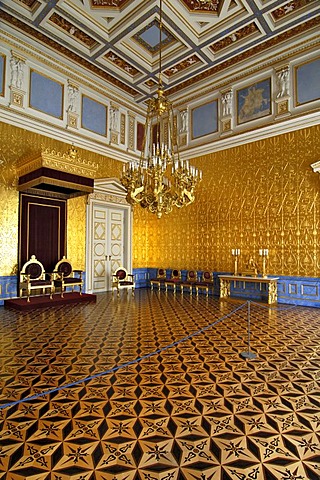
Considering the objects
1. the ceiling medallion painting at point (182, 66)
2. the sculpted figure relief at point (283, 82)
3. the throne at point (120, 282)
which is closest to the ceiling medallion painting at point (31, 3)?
the ceiling medallion painting at point (182, 66)

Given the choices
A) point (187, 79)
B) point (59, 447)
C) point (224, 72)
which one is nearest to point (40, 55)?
point (187, 79)

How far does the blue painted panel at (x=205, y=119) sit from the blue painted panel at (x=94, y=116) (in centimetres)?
304

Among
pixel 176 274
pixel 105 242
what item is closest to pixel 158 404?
pixel 176 274

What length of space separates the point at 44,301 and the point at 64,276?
4.33 feet

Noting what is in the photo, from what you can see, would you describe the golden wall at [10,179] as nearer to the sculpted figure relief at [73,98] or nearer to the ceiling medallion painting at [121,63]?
the sculpted figure relief at [73,98]

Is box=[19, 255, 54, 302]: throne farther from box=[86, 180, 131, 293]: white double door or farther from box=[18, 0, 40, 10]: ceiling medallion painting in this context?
box=[18, 0, 40, 10]: ceiling medallion painting

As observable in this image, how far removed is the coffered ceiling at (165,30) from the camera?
6.69 m

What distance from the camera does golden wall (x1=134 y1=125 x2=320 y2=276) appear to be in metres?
7.34

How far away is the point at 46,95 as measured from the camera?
8039 millimetres

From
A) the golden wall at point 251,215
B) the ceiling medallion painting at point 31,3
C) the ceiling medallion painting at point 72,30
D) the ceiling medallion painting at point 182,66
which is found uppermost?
the ceiling medallion painting at point 182,66

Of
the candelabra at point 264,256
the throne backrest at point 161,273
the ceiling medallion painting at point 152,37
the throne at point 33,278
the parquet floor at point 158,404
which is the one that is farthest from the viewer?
the throne backrest at point 161,273

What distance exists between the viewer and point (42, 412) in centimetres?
235

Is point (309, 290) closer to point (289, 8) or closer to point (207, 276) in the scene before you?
point (207, 276)

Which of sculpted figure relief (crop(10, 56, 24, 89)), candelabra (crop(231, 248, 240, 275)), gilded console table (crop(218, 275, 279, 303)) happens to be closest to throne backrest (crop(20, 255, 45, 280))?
sculpted figure relief (crop(10, 56, 24, 89))
